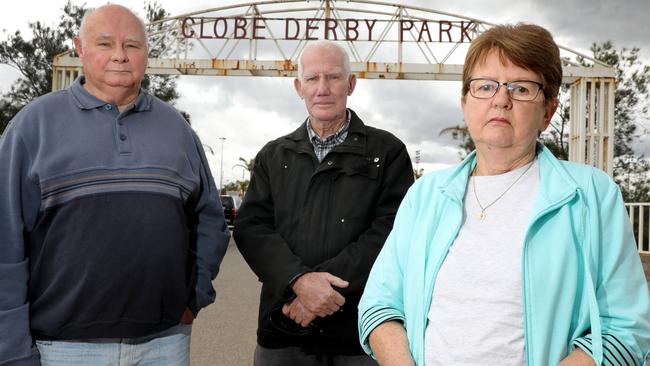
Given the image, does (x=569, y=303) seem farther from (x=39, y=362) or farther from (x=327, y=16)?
(x=327, y=16)

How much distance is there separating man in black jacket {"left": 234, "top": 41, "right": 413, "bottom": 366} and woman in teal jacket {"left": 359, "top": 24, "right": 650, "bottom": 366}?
69cm

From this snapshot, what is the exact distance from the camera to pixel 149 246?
2.68 metres

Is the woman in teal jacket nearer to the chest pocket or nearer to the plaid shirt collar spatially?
the chest pocket

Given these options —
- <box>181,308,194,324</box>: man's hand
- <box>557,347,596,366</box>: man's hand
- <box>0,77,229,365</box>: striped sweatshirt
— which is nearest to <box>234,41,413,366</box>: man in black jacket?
<box>181,308,194,324</box>: man's hand

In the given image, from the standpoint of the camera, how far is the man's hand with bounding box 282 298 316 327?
121 inches

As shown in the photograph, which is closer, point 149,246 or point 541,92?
point 541,92

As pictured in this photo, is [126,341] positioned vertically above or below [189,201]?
below

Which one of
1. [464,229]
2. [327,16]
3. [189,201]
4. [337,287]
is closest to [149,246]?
[189,201]

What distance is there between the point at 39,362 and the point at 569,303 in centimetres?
200

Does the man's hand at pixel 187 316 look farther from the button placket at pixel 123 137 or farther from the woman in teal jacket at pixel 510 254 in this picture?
the woman in teal jacket at pixel 510 254

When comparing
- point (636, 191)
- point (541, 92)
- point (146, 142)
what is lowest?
point (636, 191)

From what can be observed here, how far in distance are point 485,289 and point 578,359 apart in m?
0.33

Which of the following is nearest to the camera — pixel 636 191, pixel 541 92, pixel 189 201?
pixel 541 92

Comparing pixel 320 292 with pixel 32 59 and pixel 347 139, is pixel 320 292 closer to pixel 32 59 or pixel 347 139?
pixel 347 139
